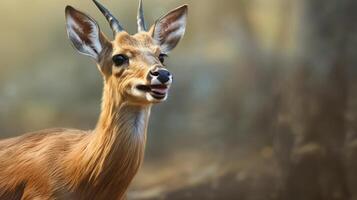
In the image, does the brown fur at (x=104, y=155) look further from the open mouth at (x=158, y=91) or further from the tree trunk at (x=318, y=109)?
the tree trunk at (x=318, y=109)

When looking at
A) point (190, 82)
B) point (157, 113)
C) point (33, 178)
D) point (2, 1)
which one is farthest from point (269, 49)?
point (33, 178)

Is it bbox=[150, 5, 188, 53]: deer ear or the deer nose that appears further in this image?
bbox=[150, 5, 188, 53]: deer ear

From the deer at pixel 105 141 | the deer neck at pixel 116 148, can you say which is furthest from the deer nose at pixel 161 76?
the deer neck at pixel 116 148

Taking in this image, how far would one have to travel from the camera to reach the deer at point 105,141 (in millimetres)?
2309

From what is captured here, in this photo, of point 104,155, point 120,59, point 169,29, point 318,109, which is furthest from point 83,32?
point 318,109

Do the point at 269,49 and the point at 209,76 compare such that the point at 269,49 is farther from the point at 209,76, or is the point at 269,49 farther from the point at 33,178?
the point at 33,178

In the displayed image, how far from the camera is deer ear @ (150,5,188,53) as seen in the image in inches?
104

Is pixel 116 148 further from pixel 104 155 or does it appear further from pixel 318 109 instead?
pixel 318 109

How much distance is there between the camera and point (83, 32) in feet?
8.06

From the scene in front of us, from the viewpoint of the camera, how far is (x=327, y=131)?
13.1 feet

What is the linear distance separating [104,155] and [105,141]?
2.2 inches

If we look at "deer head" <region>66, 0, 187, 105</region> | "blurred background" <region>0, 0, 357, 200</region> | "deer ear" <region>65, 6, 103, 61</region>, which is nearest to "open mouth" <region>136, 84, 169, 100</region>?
"deer head" <region>66, 0, 187, 105</region>

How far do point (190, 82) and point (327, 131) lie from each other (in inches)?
39.7

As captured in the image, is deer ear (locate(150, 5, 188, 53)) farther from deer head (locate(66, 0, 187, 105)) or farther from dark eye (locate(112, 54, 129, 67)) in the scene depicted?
dark eye (locate(112, 54, 129, 67))
